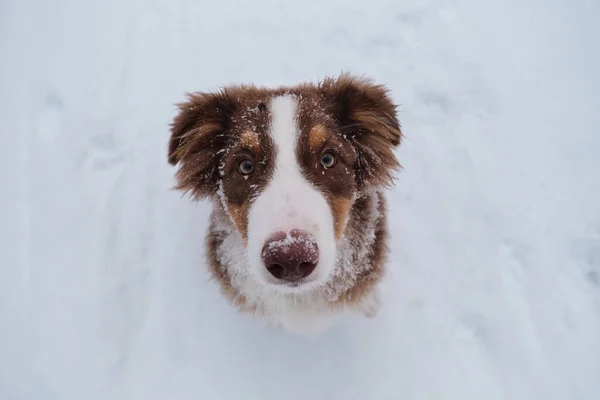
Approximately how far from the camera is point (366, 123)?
2.79m

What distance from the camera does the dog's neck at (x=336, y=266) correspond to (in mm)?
2975

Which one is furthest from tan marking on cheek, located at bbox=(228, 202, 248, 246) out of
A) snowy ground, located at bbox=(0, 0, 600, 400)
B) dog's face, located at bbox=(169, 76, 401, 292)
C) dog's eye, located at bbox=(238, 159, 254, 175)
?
snowy ground, located at bbox=(0, 0, 600, 400)

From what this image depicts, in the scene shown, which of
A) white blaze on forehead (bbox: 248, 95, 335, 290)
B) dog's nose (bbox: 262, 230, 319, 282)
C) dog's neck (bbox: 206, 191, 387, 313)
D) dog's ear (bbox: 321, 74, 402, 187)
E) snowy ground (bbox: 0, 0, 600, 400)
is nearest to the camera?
dog's nose (bbox: 262, 230, 319, 282)

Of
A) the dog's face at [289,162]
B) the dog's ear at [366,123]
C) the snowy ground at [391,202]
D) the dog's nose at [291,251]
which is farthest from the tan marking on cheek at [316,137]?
the snowy ground at [391,202]

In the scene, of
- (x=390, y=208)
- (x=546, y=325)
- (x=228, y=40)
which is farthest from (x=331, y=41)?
(x=546, y=325)

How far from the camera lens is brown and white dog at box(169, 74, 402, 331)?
7.49 ft

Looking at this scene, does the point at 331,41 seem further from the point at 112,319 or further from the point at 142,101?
the point at 112,319

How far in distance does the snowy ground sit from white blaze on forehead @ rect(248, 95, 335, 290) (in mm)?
1482

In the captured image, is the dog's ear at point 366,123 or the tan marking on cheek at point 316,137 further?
the dog's ear at point 366,123

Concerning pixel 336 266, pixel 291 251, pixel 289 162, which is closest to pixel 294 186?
pixel 289 162

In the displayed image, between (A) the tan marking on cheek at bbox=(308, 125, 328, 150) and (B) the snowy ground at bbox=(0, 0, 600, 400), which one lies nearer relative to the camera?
(A) the tan marking on cheek at bbox=(308, 125, 328, 150)

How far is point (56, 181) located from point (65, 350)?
147cm

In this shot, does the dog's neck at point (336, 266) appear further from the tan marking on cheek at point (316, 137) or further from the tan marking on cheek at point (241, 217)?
the tan marking on cheek at point (316, 137)

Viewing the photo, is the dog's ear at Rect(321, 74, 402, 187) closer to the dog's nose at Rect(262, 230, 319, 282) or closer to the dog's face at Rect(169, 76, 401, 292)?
the dog's face at Rect(169, 76, 401, 292)
